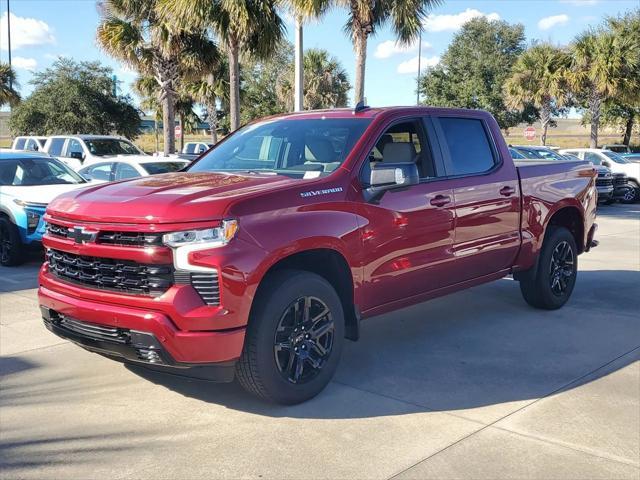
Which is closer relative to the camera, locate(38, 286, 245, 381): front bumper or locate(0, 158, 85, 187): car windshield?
locate(38, 286, 245, 381): front bumper

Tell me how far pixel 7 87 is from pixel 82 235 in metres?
34.2

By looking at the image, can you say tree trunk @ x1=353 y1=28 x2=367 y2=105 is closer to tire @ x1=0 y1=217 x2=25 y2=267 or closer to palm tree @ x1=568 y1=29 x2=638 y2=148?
tire @ x1=0 y1=217 x2=25 y2=267

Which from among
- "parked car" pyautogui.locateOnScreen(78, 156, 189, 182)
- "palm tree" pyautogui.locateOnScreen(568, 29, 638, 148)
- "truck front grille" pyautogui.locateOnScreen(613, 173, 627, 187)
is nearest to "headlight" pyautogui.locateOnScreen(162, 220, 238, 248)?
"parked car" pyautogui.locateOnScreen(78, 156, 189, 182)

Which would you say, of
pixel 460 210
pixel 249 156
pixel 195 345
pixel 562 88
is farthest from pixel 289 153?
pixel 562 88

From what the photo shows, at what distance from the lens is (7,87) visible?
3438 cm

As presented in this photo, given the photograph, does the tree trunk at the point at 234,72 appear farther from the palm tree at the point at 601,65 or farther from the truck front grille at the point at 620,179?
the palm tree at the point at 601,65

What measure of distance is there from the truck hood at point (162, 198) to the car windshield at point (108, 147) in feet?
46.2

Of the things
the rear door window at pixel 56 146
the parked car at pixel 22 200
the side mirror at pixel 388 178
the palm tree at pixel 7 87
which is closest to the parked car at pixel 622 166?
the rear door window at pixel 56 146

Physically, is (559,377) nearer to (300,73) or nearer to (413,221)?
(413,221)

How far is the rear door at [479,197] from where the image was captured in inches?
227

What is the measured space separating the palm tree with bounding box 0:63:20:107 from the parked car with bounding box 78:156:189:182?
2371cm

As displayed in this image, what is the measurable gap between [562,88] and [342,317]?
29.0 metres

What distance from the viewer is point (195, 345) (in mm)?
3975

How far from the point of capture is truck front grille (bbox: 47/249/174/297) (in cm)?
405
